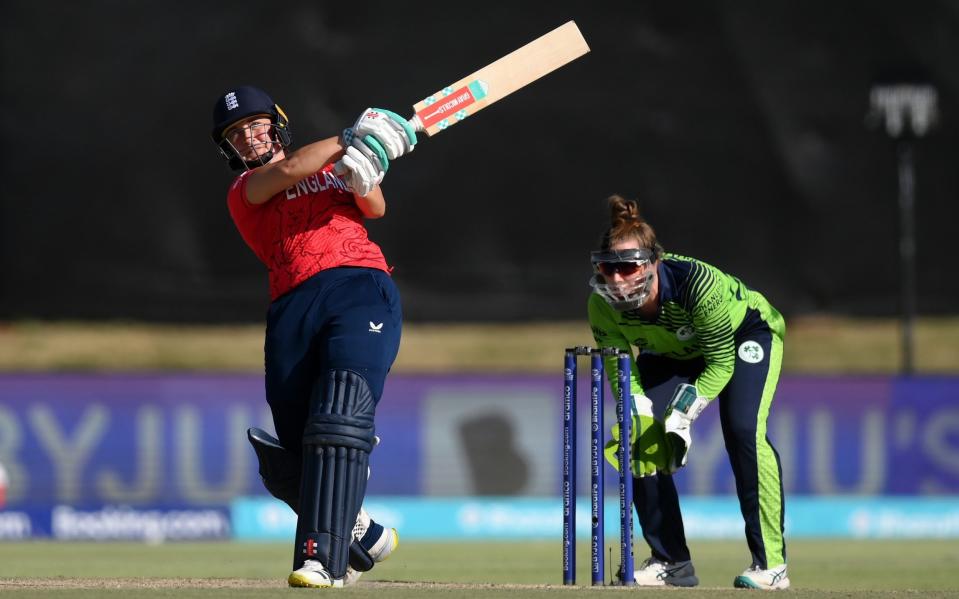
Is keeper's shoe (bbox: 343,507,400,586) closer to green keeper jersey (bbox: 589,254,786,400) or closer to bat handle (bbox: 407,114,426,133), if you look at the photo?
green keeper jersey (bbox: 589,254,786,400)

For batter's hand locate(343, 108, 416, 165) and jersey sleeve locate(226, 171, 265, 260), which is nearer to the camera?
batter's hand locate(343, 108, 416, 165)

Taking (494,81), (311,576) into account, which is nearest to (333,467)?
(311,576)

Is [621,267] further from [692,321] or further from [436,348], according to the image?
[436,348]

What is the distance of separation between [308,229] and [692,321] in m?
1.38

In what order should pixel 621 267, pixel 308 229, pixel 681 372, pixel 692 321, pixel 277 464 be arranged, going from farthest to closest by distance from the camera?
pixel 681 372 < pixel 692 321 < pixel 621 267 < pixel 277 464 < pixel 308 229

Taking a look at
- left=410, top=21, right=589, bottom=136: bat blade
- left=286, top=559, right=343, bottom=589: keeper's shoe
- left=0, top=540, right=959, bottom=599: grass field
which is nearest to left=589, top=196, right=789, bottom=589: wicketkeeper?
left=0, top=540, right=959, bottom=599: grass field

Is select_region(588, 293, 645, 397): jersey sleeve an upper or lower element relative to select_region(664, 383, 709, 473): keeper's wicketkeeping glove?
upper

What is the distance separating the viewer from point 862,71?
12.0 metres

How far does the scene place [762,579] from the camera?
5.30 meters

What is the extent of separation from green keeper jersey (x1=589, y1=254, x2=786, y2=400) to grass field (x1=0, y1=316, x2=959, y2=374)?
7000mm

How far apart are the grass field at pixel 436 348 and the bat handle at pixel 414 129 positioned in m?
7.63

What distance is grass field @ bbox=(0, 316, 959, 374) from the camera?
41.9 feet

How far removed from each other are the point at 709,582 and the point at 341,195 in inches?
96.4

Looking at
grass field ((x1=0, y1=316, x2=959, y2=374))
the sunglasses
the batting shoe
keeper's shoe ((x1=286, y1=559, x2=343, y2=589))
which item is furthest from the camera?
grass field ((x1=0, y1=316, x2=959, y2=374))
